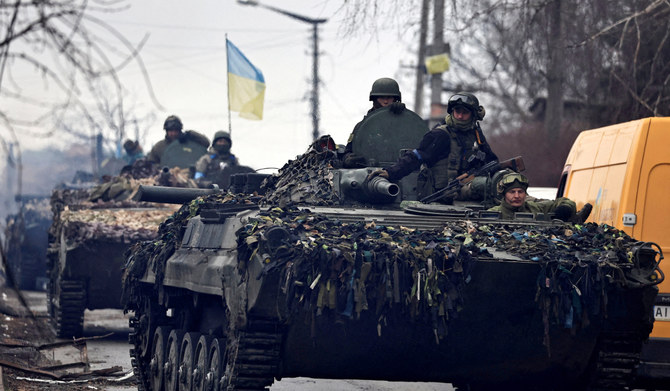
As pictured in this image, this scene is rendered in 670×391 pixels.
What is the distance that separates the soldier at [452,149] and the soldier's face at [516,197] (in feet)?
2.30

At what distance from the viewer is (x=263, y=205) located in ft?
27.1

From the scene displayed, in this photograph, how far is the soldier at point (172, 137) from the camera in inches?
727

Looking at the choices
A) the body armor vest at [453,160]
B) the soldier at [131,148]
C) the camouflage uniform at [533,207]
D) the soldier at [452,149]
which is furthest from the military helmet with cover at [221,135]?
the camouflage uniform at [533,207]

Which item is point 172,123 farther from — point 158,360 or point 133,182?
point 158,360

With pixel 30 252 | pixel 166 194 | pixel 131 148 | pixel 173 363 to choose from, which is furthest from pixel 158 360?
pixel 30 252

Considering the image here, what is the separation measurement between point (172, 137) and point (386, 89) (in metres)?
9.33

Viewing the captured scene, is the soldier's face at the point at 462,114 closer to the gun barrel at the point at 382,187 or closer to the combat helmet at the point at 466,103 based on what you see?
the combat helmet at the point at 466,103

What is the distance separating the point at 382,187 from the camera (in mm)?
8375

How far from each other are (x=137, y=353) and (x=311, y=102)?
77.9 feet

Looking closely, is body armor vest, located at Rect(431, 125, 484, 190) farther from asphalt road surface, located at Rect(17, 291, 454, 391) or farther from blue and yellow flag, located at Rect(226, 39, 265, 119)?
blue and yellow flag, located at Rect(226, 39, 265, 119)

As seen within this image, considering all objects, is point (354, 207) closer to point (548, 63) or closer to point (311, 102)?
point (548, 63)

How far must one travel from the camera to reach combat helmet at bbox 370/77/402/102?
9.84 meters

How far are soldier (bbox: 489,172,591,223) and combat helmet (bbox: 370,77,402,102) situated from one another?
5.61 ft

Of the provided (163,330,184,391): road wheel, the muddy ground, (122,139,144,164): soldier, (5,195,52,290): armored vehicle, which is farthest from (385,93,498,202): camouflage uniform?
(5,195,52,290): armored vehicle
